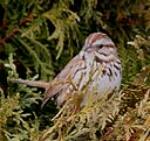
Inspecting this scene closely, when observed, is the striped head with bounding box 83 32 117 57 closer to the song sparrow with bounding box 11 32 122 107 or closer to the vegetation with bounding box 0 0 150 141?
the song sparrow with bounding box 11 32 122 107

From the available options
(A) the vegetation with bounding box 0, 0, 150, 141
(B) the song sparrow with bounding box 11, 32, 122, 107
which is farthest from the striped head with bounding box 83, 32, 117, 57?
(A) the vegetation with bounding box 0, 0, 150, 141

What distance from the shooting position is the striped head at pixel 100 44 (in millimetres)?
3191

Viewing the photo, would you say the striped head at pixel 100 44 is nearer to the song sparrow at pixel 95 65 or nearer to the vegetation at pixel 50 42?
the song sparrow at pixel 95 65

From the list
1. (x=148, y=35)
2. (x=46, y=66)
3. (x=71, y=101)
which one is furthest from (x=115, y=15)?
(x=71, y=101)

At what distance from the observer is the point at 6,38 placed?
11.1 feet

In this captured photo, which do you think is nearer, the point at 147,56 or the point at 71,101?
the point at 71,101

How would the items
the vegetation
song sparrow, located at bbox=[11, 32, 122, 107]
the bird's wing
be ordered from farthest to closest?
the bird's wing, song sparrow, located at bbox=[11, 32, 122, 107], the vegetation

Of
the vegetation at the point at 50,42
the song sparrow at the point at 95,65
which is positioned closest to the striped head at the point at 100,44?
the song sparrow at the point at 95,65

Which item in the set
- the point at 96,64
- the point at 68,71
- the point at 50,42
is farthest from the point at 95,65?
the point at 50,42

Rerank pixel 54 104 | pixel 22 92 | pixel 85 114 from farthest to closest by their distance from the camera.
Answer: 1. pixel 54 104
2. pixel 22 92
3. pixel 85 114

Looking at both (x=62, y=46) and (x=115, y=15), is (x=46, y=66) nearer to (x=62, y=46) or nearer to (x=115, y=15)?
(x=62, y=46)

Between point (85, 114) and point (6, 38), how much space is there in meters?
0.93

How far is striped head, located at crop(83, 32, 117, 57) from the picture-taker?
3.19 meters

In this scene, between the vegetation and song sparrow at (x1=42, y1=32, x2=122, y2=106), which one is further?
song sparrow at (x1=42, y1=32, x2=122, y2=106)
